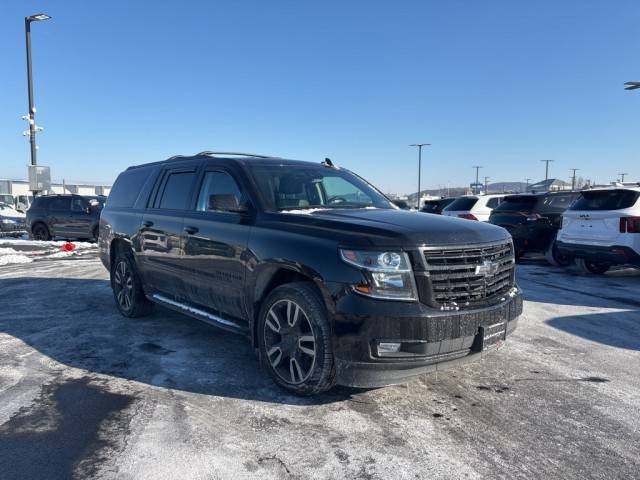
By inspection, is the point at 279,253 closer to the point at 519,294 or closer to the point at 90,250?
the point at 519,294

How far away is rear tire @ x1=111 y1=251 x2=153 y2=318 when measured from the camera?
19.8 feet

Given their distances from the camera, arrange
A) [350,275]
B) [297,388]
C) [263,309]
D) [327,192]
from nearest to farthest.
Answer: [350,275] < [297,388] < [263,309] < [327,192]

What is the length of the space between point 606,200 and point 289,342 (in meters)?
7.73

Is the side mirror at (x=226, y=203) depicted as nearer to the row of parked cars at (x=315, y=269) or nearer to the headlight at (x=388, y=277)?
the row of parked cars at (x=315, y=269)

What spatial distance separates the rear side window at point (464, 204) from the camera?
14.6 m

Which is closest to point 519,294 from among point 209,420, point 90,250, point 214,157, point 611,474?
point 611,474

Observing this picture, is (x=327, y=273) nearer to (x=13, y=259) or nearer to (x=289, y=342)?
(x=289, y=342)

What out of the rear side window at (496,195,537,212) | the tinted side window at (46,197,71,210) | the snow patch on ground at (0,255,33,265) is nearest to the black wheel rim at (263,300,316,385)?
the rear side window at (496,195,537,212)

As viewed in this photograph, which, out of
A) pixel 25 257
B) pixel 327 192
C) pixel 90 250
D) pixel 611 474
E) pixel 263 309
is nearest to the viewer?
pixel 611 474

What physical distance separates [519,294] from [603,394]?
96cm

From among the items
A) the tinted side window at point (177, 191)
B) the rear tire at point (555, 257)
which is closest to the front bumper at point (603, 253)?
the rear tire at point (555, 257)

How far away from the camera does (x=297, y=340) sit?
3691 millimetres

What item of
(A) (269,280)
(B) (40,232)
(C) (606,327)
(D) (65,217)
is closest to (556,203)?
(C) (606,327)

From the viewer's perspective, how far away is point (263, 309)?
3.95 m
